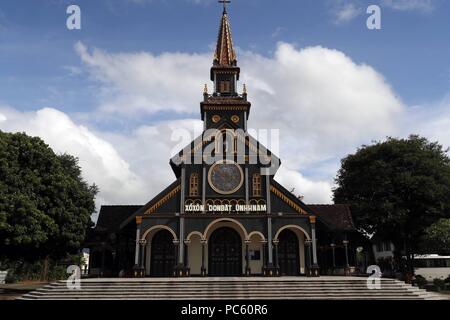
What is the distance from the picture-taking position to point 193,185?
29.9 meters

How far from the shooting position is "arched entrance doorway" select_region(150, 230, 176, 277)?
2941 centimetres

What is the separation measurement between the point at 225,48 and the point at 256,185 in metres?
14.5

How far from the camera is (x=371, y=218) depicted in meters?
39.0

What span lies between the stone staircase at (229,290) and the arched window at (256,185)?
28.2 feet

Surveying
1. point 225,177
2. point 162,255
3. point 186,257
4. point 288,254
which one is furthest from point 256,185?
point 162,255

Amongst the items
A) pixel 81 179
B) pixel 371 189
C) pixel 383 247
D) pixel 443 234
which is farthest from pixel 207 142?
pixel 383 247

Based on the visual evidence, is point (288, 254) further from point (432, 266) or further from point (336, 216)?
point (432, 266)

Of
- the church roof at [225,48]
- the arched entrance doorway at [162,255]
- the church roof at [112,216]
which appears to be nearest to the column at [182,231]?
the arched entrance doorway at [162,255]

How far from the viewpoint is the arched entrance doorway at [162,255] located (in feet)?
96.5

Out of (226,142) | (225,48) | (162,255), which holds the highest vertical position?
(225,48)

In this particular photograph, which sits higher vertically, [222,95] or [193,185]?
[222,95]

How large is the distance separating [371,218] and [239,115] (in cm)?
1664
